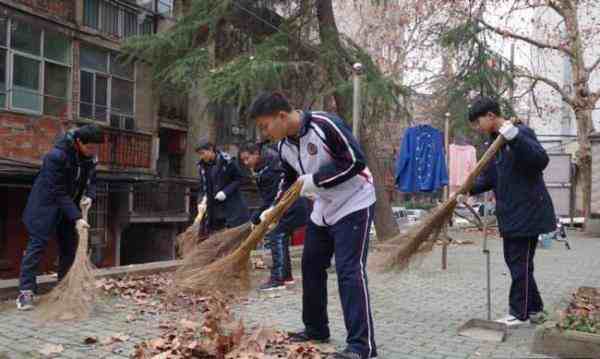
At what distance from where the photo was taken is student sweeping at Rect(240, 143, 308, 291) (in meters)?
6.29

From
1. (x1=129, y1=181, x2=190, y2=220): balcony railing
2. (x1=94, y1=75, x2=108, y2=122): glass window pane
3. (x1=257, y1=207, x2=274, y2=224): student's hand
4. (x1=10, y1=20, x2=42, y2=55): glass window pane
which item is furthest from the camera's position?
(x1=129, y1=181, x2=190, y2=220): balcony railing

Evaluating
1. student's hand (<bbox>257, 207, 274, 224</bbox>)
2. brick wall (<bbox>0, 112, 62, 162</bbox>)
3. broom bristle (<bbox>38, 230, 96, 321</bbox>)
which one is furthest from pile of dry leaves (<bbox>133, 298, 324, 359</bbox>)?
brick wall (<bbox>0, 112, 62, 162</bbox>)

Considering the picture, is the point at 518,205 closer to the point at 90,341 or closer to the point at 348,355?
the point at 348,355

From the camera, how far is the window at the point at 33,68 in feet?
39.4

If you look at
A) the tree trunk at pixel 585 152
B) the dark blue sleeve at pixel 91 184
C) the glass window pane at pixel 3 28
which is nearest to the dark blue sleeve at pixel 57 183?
the dark blue sleeve at pixel 91 184

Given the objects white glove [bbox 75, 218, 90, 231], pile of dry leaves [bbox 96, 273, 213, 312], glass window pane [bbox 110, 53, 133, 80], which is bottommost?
pile of dry leaves [bbox 96, 273, 213, 312]

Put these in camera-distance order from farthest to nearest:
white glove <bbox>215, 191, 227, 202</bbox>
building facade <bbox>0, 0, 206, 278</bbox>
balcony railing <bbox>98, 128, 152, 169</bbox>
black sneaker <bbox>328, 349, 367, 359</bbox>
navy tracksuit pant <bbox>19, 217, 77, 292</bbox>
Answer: balcony railing <bbox>98, 128, 152, 169</bbox> → building facade <bbox>0, 0, 206, 278</bbox> → white glove <bbox>215, 191, 227, 202</bbox> → navy tracksuit pant <bbox>19, 217, 77, 292</bbox> → black sneaker <bbox>328, 349, 367, 359</bbox>

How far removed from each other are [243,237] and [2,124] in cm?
904

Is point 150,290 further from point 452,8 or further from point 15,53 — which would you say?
point 452,8

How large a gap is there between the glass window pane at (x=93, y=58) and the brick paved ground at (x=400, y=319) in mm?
9716

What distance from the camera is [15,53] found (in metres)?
12.2

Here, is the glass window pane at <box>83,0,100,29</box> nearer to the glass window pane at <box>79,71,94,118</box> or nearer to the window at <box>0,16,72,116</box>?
the window at <box>0,16,72,116</box>

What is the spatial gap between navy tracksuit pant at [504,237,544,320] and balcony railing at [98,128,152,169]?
11096mm

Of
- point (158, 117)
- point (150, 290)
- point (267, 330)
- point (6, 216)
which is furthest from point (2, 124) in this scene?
point (267, 330)
